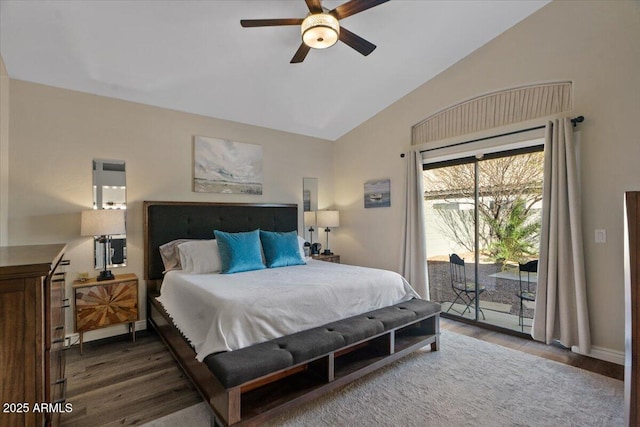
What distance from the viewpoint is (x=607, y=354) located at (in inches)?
108

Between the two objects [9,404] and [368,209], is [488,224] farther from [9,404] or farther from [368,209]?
[9,404]

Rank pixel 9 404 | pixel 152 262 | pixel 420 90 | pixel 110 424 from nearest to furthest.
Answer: pixel 9 404, pixel 110 424, pixel 152 262, pixel 420 90

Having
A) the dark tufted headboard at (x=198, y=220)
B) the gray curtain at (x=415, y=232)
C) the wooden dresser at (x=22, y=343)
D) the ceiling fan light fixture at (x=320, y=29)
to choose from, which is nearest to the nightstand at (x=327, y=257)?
the dark tufted headboard at (x=198, y=220)

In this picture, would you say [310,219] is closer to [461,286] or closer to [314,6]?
[461,286]

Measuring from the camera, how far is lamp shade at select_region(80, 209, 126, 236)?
2.97 m

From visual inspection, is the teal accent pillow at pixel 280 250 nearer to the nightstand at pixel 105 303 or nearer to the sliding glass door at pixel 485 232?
the nightstand at pixel 105 303

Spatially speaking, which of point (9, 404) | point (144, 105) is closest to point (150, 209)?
point (144, 105)

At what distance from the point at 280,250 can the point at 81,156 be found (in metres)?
2.36

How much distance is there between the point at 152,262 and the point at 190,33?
8.16ft

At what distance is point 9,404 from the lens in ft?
3.75

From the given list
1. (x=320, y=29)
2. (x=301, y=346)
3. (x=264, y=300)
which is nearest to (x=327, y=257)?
(x=264, y=300)

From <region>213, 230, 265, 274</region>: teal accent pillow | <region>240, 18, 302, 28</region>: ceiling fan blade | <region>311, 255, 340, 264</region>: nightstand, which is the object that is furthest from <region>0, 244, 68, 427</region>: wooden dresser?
<region>311, 255, 340, 264</region>: nightstand

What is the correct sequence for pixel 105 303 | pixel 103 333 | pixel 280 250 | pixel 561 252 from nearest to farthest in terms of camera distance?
pixel 561 252
pixel 105 303
pixel 103 333
pixel 280 250

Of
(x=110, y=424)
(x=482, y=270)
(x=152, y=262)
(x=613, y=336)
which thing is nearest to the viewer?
(x=110, y=424)
